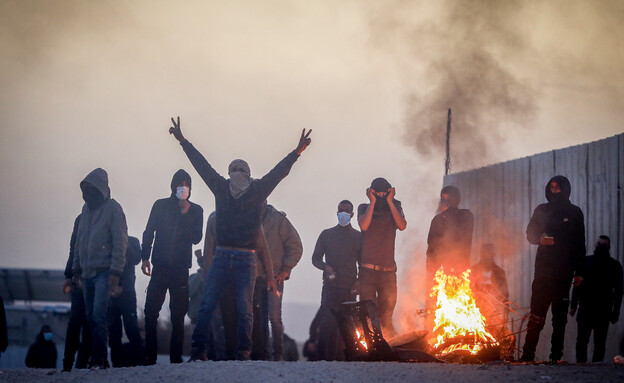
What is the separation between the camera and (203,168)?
8.94 m

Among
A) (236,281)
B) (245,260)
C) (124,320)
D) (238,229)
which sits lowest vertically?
(124,320)

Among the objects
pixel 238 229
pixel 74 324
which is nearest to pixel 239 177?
pixel 238 229

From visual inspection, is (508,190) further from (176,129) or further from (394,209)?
(176,129)

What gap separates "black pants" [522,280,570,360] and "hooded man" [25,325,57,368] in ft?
35.2

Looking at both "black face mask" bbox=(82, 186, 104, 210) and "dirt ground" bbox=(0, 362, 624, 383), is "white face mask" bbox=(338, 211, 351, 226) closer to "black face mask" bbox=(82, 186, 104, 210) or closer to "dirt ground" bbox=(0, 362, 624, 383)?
"black face mask" bbox=(82, 186, 104, 210)

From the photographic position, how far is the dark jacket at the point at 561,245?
9891mm

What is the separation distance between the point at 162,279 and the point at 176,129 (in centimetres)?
201

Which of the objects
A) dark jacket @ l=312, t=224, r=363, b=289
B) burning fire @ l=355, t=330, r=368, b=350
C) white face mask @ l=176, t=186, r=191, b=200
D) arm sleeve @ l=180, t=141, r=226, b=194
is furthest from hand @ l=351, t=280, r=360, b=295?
arm sleeve @ l=180, t=141, r=226, b=194

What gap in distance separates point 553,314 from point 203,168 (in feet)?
15.5

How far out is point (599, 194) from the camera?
42.0ft

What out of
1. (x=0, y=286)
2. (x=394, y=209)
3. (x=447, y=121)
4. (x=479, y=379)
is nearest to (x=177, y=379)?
(x=479, y=379)

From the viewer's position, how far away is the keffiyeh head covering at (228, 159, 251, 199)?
8945 millimetres

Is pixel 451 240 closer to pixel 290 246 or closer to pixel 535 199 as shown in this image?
pixel 290 246

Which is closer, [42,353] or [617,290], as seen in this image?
[617,290]
